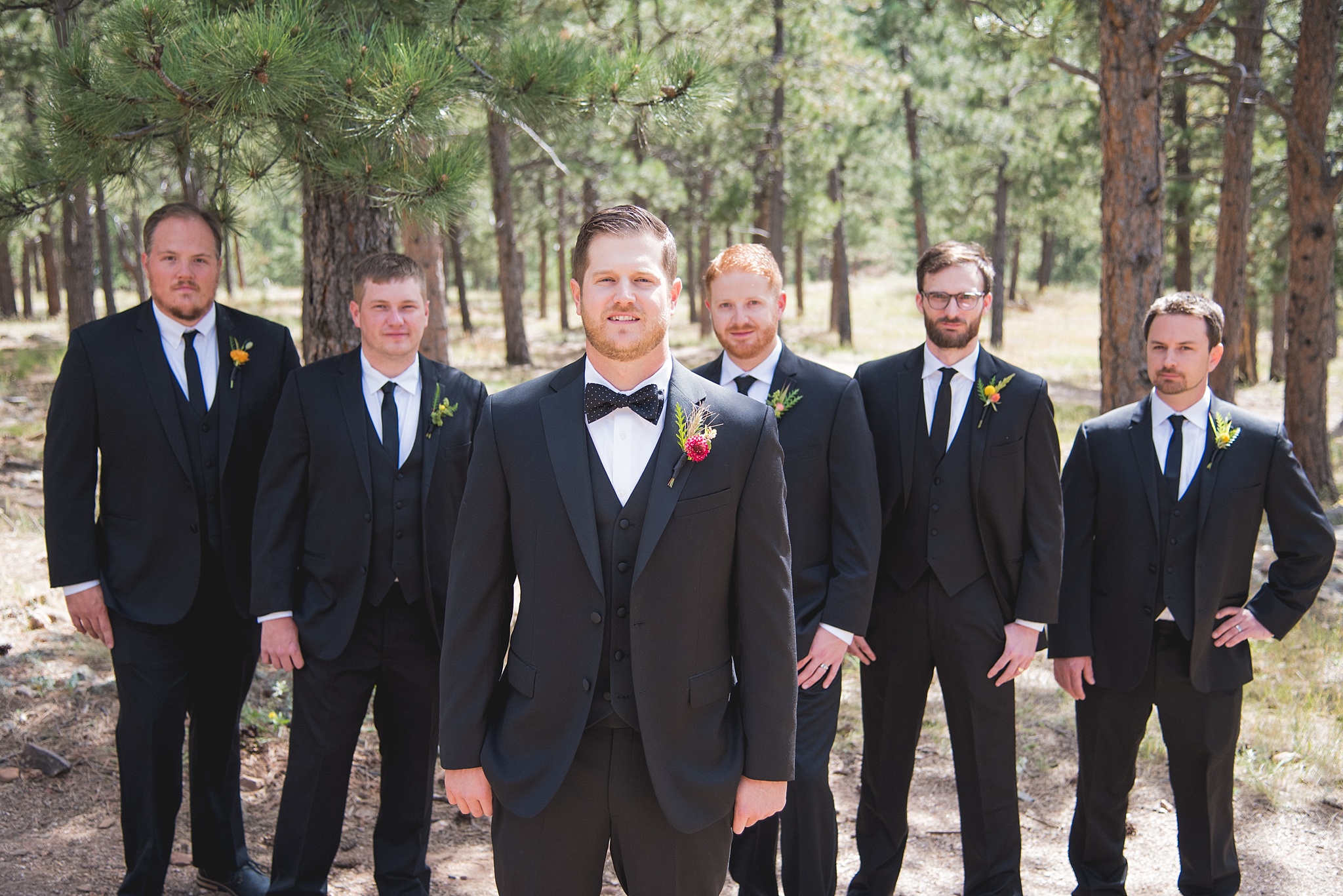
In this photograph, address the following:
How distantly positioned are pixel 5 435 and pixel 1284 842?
37.9ft

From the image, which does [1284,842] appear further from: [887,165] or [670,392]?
[887,165]

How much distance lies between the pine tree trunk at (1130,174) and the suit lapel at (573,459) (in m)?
5.07

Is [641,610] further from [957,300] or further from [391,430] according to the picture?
[957,300]

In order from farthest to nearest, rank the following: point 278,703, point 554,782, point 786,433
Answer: point 278,703, point 786,433, point 554,782

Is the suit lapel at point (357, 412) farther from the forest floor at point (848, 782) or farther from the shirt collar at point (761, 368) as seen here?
the forest floor at point (848, 782)

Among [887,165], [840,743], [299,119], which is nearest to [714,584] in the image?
[299,119]

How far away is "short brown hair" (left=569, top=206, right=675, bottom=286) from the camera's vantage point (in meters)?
2.39

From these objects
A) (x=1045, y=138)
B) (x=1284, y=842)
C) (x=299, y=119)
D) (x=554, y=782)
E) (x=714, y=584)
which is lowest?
(x=1284, y=842)

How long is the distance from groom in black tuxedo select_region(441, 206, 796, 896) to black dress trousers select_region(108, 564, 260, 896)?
1710 millimetres

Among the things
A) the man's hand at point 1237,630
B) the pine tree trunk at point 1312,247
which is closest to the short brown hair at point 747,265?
the man's hand at point 1237,630

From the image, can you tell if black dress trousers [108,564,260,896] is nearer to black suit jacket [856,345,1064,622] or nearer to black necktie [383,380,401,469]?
black necktie [383,380,401,469]

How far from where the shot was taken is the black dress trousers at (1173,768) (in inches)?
143

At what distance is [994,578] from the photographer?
3689 millimetres

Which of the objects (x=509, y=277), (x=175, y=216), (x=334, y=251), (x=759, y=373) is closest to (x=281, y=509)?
(x=175, y=216)
